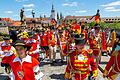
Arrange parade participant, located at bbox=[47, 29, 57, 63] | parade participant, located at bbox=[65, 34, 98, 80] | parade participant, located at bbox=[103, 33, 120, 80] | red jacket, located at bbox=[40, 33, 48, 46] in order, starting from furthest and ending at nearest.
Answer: red jacket, located at bbox=[40, 33, 48, 46] → parade participant, located at bbox=[47, 29, 57, 63] → parade participant, located at bbox=[65, 34, 98, 80] → parade participant, located at bbox=[103, 33, 120, 80]

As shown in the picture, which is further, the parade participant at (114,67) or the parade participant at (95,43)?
the parade participant at (95,43)

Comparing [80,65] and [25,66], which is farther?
[80,65]

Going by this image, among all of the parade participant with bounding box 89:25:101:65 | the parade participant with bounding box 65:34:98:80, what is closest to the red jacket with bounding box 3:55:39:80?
the parade participant with bounding box 65:34:98:80

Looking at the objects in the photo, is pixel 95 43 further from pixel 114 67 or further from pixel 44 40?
pixel 114 67

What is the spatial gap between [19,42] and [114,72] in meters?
2.15

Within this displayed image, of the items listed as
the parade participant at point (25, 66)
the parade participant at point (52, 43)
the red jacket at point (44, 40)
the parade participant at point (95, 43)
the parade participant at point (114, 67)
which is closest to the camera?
the parade participant at point (25, 66)

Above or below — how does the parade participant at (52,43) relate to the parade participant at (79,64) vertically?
below

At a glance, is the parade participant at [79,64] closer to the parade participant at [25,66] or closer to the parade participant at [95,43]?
the parade participant at [25,66]

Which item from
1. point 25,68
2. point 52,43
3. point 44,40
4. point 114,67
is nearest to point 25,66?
point 25,68

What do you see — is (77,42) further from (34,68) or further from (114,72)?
(34,68)

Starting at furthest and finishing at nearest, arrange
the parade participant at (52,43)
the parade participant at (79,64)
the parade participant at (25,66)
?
the parade participant at (52,43) → the parade participant at (79,64) → the parade participant at (25,66)

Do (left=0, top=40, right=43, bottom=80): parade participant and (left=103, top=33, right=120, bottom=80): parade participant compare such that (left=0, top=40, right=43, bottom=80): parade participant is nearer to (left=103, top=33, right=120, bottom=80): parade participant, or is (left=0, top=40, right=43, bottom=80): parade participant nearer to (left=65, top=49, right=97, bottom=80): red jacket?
(left=65, top=49, right=97, bottom=80): red jacket

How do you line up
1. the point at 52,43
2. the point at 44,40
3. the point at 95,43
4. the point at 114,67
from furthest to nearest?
the point at 44,40, the point at 52,43, the point at 95,43, the point at 114,67

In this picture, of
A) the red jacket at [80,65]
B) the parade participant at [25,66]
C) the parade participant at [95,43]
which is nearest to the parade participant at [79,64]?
the red jacket at [80,65]
